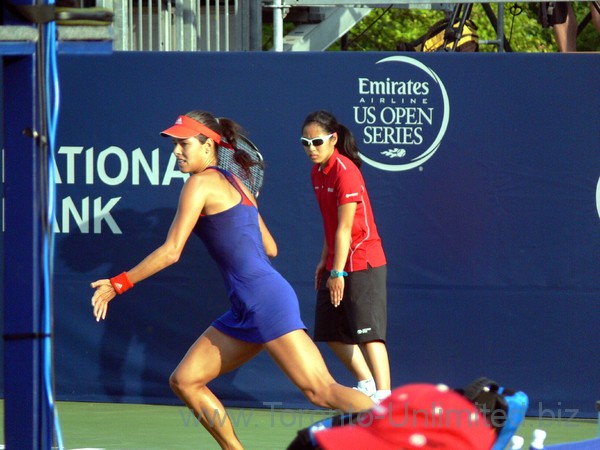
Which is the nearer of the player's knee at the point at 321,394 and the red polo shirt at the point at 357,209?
the player's knee at the point at 321,394

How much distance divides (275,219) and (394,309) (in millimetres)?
997

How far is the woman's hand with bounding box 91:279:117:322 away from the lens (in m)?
5.37

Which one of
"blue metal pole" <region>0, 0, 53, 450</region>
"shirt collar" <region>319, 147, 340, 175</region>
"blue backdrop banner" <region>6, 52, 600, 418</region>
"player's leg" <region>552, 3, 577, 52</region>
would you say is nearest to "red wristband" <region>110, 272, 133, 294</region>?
"blue metal pole" <region>0, 0, 53, 450</region>

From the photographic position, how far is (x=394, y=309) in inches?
316

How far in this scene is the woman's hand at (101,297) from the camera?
17.6 feet

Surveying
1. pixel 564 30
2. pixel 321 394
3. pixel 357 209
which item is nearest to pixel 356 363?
pixel 357 209

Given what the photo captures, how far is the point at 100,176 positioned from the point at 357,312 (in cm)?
209

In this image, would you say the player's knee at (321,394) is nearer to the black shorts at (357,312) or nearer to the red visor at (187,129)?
the red visor at (187,129)

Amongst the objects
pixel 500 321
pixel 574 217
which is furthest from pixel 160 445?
pixel 574 217

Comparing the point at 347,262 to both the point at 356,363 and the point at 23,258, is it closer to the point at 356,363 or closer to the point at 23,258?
the point at 356,363

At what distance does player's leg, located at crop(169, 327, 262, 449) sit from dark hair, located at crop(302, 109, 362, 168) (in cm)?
191

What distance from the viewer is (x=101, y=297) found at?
5.48 metres

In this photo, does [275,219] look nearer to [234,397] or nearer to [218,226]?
[234,397]

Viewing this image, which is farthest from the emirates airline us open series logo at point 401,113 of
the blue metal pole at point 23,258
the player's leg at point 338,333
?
the blue metal pole at point 23,258
